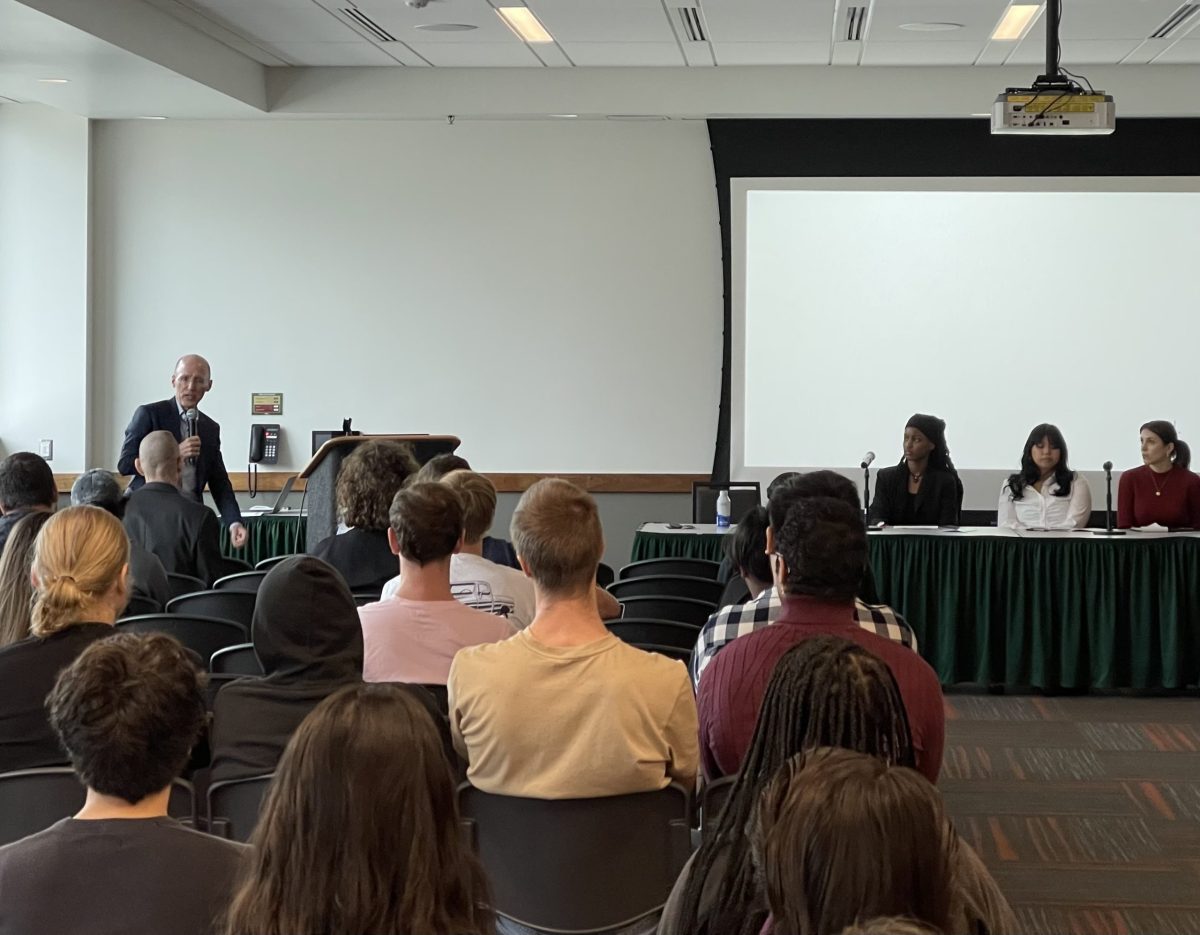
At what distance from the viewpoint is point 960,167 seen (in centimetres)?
903

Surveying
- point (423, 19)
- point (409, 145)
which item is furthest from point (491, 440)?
point (423, 19)

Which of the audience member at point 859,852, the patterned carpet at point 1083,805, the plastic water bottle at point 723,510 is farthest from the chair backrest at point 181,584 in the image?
the audience member at point 859,852

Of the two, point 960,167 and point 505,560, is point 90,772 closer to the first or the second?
point 505,560

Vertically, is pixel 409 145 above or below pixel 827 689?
above

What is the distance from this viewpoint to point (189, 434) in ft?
22.2

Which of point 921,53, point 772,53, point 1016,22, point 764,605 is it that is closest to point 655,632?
point 764,605

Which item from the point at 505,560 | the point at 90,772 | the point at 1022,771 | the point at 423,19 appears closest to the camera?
the point at 90,772

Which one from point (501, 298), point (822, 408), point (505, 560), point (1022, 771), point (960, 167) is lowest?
point (1022, 771)

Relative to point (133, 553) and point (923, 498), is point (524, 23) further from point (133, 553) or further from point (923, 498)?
point (133, 553)

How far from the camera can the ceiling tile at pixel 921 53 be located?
317 inches

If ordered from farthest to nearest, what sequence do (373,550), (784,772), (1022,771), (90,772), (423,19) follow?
(423,19), (1022,771), (373,550), (90,772), (784,772)

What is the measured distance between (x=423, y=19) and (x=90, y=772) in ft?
21.4

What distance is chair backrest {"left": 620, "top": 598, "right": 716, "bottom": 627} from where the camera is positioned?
470cm

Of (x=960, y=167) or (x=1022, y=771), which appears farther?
(x=960, y=167)
